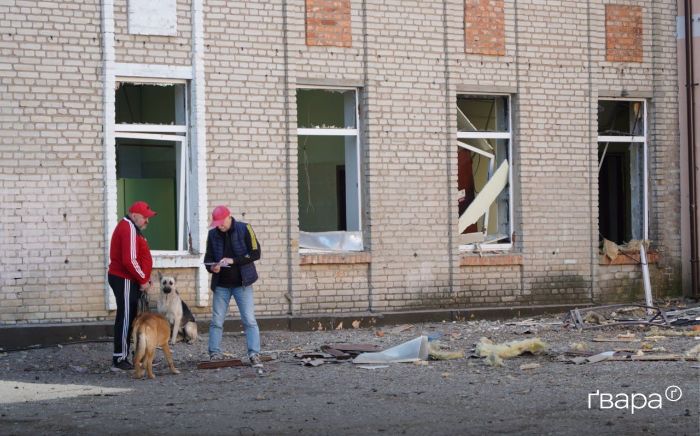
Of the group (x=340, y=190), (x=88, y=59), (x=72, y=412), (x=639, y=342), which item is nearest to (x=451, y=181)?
(x=340, y=190)

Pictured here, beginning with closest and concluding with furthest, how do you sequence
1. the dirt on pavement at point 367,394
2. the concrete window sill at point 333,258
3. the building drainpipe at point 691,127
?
the dirt on pavement at point 367,394
the concrete window sill at point 333,258
the building drainpipe at point 691,127

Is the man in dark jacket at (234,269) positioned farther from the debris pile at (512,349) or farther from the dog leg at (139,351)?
the debris pile at (512,349)

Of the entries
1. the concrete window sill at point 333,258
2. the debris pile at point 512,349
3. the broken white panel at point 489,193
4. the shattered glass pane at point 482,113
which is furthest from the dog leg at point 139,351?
the shattered glass pane at point 482,113

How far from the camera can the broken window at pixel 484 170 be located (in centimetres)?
1799

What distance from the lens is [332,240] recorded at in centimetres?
1691

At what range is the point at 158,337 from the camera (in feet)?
39.8

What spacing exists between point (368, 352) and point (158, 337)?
2.54 m

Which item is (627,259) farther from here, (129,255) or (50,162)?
(50,162)

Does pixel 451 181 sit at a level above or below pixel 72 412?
above

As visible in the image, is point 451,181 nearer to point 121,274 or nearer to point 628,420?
point 121,274

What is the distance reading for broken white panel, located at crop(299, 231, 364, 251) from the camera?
55.1ft

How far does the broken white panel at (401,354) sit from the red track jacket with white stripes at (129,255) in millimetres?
2563

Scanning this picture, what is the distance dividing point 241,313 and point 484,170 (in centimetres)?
660

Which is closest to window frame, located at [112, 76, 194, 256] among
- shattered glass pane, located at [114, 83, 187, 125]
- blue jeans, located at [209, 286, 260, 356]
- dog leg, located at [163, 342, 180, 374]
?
shattered glass pane, located at [114, 83, 187, 125]
